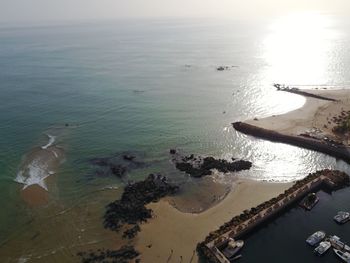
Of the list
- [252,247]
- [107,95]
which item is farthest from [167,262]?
[107,95]

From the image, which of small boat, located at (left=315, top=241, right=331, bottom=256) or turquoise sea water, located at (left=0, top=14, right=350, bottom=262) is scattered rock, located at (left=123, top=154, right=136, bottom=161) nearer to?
turquoise sea water, located at (left=0, top=14, right=350, bottom=262)

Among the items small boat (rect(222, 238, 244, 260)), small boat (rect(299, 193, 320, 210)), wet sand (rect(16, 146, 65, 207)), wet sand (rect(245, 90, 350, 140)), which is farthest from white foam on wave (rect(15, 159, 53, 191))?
wet sand (rect(245, 90, 350, 140))

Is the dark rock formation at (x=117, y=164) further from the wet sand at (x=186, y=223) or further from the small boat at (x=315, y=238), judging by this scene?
the small boat at (x=315, y=238)

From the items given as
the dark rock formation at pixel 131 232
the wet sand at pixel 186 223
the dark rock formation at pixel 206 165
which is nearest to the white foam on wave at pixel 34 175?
the dark rock formation at pixel 131 232

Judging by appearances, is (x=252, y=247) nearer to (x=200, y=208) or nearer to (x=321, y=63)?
(x=200, y=208)

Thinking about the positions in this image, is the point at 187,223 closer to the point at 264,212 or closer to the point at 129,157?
the point at 264,212
